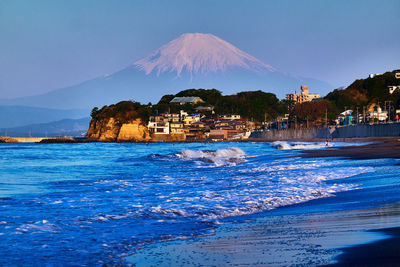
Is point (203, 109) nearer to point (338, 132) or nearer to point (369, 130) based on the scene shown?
point (338, 132)

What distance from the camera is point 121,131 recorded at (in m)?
147

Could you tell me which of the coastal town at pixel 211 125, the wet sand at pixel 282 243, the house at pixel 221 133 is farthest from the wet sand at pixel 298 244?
the house at pixel 221 133

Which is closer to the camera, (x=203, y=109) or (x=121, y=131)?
(x=121, y=131)

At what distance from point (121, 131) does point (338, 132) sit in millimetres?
77516

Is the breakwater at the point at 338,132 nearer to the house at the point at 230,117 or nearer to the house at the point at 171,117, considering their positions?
the house at the point at 230,117

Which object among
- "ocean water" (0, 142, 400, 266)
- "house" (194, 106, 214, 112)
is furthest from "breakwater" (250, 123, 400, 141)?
"ocean water" (0, 142, 400, 266)

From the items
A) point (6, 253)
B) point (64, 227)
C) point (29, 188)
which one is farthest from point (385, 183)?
point (29, 188)

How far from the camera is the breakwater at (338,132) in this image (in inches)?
2761

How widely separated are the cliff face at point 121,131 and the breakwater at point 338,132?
37317mm

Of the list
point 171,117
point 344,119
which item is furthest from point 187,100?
point 344,119

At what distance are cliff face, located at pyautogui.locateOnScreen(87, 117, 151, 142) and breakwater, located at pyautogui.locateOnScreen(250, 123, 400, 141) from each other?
37317 millimetres

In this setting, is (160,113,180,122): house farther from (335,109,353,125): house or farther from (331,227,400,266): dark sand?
(331,227,400,266): dark sand

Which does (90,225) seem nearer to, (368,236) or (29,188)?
(368,236)

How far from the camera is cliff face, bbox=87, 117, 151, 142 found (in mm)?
146000
